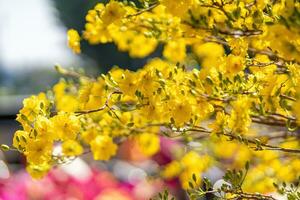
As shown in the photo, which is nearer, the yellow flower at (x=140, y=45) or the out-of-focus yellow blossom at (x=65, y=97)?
the out-of-focus yellow blossom at (x=65, y=97)

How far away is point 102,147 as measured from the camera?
235 centimetres

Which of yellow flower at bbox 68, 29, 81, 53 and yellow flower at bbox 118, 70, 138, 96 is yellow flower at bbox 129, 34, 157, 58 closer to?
yellow flower at bbox 68, 29, 81, 53

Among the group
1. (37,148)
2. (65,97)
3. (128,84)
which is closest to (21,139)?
(37,148)

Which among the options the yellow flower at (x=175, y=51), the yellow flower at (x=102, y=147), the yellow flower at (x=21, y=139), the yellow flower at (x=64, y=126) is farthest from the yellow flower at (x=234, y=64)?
the yellow flower at (x=175, y=51)

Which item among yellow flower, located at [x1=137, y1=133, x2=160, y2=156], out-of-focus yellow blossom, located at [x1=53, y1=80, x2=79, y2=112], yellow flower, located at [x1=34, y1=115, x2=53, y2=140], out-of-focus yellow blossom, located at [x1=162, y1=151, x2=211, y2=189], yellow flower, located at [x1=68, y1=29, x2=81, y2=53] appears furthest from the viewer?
out-of-focus yellow blossom, located at [x1=162, y1=151, x2=211, y2=189]

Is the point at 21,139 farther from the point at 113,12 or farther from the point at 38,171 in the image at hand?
the point at 38,171

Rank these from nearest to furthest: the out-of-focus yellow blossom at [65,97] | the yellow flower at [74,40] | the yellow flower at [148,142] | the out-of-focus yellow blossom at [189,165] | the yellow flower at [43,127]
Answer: the yellow flower at [43,127]
the yellow flower at [74,40]
the out-of-focus yellow blossom at [65,97]
the yellow flower at [148,142]
the out-of-focus yellow blossom at [189,165]

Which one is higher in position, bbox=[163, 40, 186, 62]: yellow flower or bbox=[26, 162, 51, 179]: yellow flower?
bbox=[163, 40, 186, 62]: yellow flower

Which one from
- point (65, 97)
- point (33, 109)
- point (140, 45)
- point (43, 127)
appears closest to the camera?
point (43, 127)

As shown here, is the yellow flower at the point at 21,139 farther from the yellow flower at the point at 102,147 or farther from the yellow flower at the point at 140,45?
the yellow flower at the point at 140,45

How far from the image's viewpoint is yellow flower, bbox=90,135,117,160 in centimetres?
232

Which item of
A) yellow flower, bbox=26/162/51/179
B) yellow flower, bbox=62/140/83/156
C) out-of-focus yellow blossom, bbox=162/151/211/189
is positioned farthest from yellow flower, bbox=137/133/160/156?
yellow flower, bbox=26/162/51/179

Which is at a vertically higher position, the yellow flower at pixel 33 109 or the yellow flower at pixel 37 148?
the yellow flower at pixel 33 109

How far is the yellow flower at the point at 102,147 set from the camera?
2.32m
